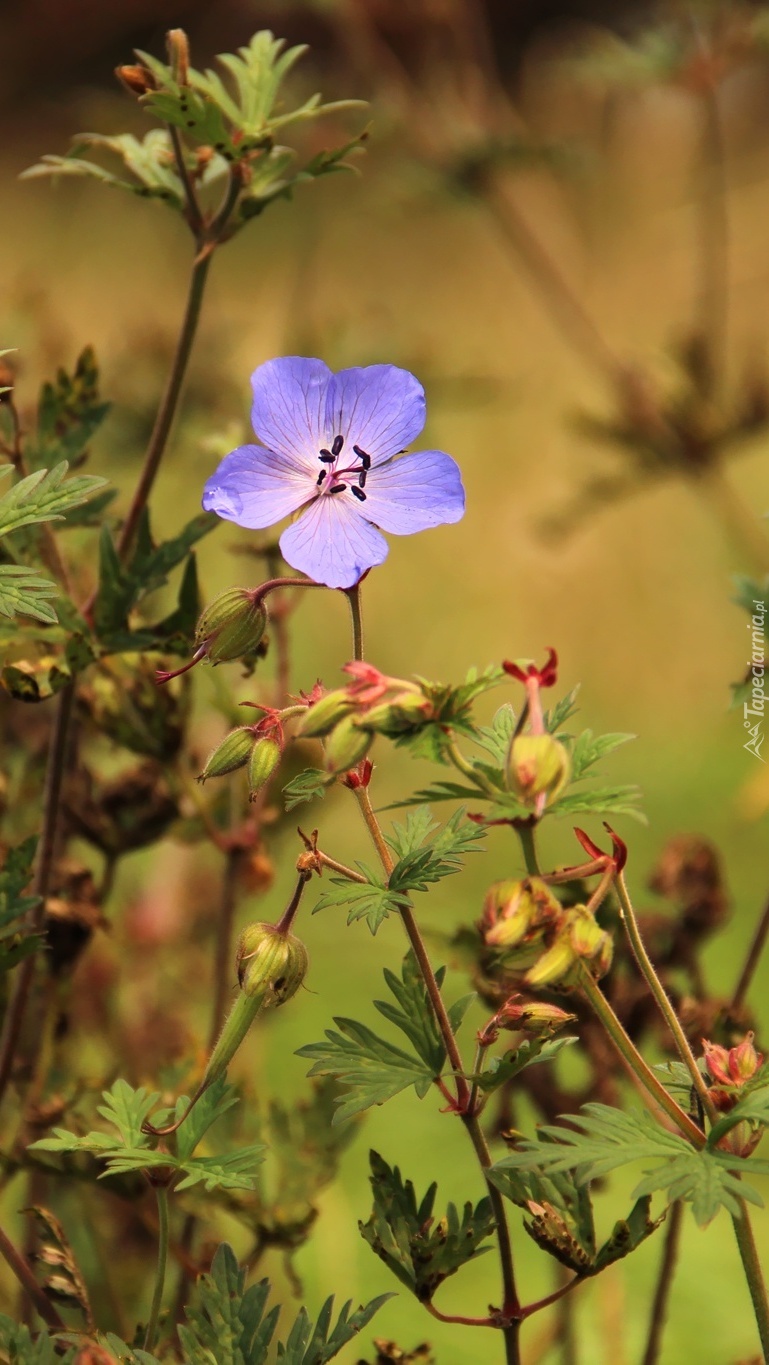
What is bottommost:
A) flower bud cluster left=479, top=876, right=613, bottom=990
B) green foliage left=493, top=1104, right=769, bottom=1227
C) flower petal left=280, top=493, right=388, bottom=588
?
green foliage left=493, top=1104, right=769, bottom=1227

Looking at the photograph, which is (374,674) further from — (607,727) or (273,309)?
(273,309)

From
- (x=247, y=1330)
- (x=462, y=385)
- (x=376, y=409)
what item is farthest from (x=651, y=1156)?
(x=462, y=385)

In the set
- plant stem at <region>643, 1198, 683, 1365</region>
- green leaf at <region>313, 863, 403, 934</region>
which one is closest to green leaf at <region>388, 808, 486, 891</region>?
green leaf at <region>313, 863, 403, 934</region>

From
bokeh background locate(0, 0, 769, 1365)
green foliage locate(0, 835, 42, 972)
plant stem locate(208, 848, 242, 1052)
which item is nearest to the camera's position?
green foliage locate(0, 835, 42, 972)

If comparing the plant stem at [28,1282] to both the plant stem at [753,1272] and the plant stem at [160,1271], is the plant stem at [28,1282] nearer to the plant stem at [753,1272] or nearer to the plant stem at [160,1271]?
the plant stem at [160,1271]

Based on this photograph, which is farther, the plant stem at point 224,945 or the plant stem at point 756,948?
the plant stem at point 224,945

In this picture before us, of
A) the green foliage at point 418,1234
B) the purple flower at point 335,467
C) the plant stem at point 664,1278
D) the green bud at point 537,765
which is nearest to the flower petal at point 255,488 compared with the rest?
the purple flower at point 335,467

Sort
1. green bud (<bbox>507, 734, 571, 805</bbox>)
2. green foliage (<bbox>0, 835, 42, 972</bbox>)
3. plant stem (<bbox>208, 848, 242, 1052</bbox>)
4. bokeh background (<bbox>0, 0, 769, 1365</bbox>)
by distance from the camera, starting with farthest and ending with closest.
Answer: bokeh background (<bbox>0, 0, 769, 1365</bbox>) → plant stem (<bbox>208, 848, 242, 1052</bbox>) → green foliage (<bbox>0, 835, 42, 972</bbox>) → green bud (<bbox>507, 734, 571, 805</bbox>)

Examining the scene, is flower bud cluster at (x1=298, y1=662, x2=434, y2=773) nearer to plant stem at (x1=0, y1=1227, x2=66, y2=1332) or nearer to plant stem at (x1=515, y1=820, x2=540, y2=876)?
plant stem at (x1=515, y1=820, x2=540, y2=876)
